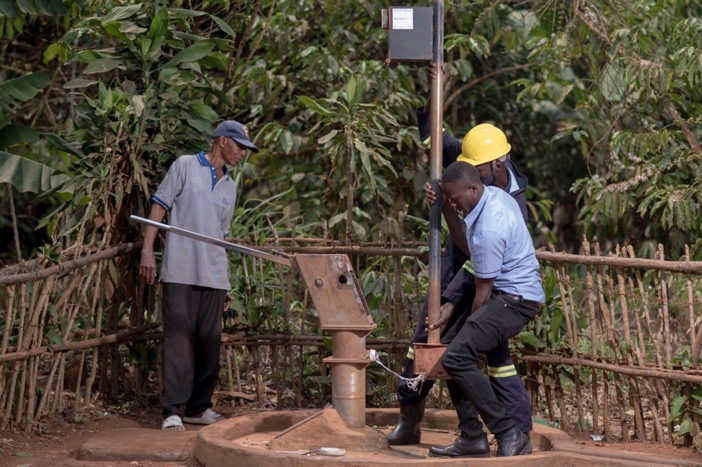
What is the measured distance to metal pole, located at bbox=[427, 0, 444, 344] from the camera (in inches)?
187

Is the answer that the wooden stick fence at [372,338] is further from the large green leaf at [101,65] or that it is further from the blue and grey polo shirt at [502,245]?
the large green leaf at [101,65]

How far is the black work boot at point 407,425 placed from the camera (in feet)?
16.8

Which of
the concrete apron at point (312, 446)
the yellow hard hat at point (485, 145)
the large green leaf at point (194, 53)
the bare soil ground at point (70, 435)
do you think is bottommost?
the bare soil ground at point (70, 435)

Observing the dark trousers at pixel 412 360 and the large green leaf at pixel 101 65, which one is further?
the large green leaf at pixel 101 65

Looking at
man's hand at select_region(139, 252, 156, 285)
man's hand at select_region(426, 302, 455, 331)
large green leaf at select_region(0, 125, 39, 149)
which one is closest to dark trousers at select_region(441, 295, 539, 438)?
man's hand at select_region(426, 302, 455, 331)

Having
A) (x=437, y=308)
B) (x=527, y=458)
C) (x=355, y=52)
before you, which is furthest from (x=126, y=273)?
(x=355, y=52)

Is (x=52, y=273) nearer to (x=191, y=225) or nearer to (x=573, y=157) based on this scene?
(x=191, y=225)

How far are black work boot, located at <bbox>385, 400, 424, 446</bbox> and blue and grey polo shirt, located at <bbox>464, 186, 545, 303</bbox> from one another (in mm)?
857

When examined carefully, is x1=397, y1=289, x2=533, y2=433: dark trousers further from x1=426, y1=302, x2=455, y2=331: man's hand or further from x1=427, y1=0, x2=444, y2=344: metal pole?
x1=427, y1=0, x2=444, y2=344: metal pole

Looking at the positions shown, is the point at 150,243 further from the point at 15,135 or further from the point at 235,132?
the point at 15,135

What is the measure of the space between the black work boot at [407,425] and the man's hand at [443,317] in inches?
19.2

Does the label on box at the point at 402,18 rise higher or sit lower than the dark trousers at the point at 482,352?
higher

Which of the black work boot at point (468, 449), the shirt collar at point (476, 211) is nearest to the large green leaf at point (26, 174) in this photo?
the shirt collar at point (476, 211)

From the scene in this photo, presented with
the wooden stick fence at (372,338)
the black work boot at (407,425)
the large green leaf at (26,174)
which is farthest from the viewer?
the large green leaf at (26,174)
